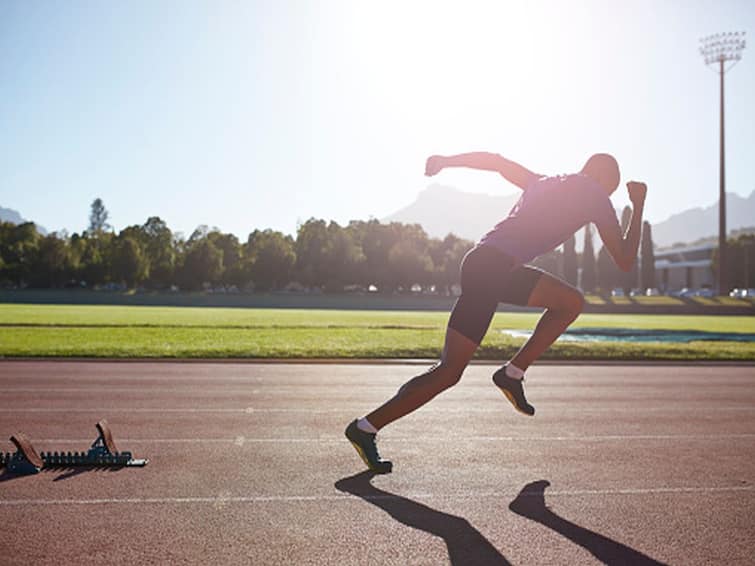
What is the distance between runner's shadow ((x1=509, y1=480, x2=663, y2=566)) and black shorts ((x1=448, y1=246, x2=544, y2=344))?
106 centimetres

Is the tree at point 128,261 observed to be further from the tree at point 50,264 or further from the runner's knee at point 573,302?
the runner's knee at point 573,302

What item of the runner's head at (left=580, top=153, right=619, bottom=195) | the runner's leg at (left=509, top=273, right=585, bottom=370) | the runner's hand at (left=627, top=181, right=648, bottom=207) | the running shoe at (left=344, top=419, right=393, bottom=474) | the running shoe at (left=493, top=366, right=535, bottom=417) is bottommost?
the running shoe at (left=344, top=419, right=393, bottom=474)

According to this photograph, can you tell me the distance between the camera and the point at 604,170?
187 inches

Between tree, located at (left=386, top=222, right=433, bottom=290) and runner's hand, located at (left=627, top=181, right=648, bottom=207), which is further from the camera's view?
tree, located at (left=386, top=222, right=433, bottom=290)

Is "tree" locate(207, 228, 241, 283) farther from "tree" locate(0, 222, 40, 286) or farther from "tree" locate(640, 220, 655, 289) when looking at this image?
"tree" locate(640, 220, 655, 289)

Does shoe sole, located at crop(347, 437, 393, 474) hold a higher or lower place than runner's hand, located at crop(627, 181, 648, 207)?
lower

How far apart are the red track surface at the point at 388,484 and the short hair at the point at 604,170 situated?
2.05m

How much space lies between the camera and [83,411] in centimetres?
801

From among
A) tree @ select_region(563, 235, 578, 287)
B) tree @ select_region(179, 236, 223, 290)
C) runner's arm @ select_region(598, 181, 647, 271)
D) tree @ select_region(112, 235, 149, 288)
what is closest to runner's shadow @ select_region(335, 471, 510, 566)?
runner's arm @ select_region(598, 181, 647, 271)

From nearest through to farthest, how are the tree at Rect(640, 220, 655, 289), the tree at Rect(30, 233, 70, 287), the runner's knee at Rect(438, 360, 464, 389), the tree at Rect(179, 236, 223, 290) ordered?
the runner's knee at Rect(438, 360, 464, 389), the tree at Rect(30, 233, 70, 287), the tree at Rect(179, 236, 223, 290), the tree at Rect(640, 220, 655, 289)

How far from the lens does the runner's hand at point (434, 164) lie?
16.2ft

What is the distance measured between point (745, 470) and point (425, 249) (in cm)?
8576

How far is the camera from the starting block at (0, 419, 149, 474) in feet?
16.5

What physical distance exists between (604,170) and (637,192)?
28 centimetres
